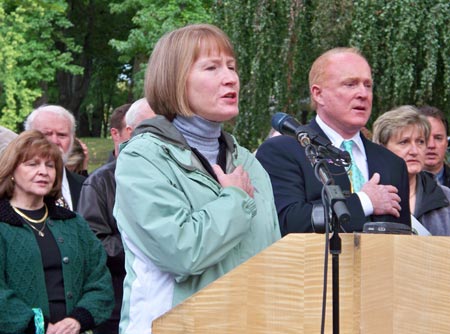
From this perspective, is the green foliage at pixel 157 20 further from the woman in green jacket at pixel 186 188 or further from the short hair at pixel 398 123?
the woman in green jacket at pixel 186 188

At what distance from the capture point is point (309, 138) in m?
3.40

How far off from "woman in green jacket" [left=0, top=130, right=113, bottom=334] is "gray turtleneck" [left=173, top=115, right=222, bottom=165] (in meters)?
1.78

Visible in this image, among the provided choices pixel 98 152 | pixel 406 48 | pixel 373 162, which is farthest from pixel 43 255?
pixel 98 152

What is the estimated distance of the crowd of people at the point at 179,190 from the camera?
3260 millimetres

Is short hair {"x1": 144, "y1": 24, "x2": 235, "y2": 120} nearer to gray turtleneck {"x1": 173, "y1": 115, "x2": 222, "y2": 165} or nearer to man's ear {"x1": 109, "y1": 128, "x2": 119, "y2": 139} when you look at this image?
gray turtleneck {"x1": 173, "y1": 115, "x2": 222, "y2": 165}

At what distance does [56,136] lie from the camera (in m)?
6.89

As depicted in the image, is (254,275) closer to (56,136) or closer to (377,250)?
(377,250)

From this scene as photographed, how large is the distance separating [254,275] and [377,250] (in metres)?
0.37

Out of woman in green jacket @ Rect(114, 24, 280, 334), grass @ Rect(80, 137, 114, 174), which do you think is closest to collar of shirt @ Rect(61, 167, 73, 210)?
woman in green jacket @ Rect(114, 24, 280, 334)

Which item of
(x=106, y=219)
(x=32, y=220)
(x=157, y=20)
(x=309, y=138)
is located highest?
(x=309, y=138)

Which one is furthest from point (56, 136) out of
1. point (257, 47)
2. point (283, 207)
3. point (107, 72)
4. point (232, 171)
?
point (107, 72)

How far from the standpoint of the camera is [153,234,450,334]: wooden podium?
2654mm

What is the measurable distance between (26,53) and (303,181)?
27.0 meters

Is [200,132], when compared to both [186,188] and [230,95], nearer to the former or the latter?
[230,95]
